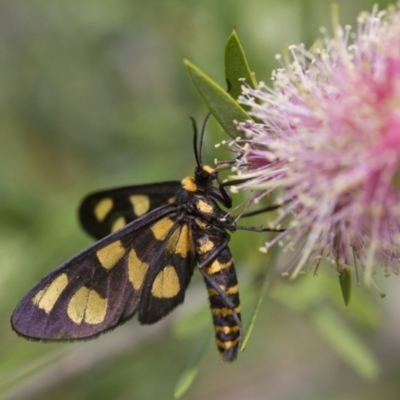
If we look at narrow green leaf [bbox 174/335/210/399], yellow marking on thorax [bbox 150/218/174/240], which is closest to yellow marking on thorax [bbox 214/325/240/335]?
narrow green leaf [bbox 174/335/210/399]

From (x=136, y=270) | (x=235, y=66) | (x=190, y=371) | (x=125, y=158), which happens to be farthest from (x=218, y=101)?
(x=125, y=158)

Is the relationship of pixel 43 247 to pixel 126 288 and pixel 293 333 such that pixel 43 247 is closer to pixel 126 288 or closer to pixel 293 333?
pixel 126 288

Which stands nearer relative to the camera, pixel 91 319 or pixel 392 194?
pixel 392 194

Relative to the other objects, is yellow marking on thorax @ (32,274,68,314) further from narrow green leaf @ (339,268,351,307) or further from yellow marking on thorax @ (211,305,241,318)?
narrow green leaf @ (339,268,351,307)

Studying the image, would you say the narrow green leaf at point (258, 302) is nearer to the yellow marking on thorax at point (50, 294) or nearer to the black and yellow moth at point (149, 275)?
the black and yellow moth at point (149, 275)

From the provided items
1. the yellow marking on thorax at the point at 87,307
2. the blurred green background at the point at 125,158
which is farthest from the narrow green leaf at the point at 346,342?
the yellow marking on thorax at the point at 87,307

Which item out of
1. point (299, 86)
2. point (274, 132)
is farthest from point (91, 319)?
point (299, 86)

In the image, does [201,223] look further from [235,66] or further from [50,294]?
[235,66]
